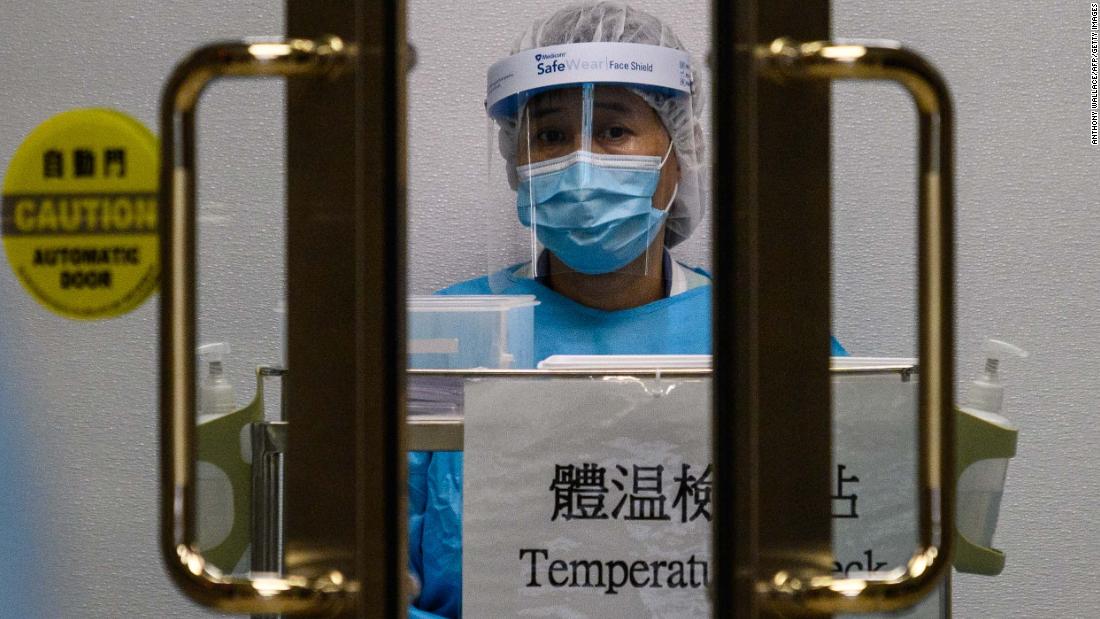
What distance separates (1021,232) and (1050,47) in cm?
15

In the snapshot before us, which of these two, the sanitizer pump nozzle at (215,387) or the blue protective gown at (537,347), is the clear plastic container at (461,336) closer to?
the blue protective gown at (537,347)

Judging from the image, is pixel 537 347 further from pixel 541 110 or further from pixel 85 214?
Result: pixel 85 214

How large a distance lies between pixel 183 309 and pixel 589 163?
764 mm

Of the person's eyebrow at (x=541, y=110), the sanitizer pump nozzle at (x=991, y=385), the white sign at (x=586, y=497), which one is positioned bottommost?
the white sign at (x=586, y=497)

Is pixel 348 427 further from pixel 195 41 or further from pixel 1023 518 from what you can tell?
pixel 1023 518

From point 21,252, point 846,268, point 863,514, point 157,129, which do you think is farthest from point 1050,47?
point 21,252

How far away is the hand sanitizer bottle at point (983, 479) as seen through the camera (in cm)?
84

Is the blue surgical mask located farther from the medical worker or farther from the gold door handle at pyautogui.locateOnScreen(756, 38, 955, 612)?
the gold door handle at pyautogui.locateOnScreen(756, 38, 955, 612)

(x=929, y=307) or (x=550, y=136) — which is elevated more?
(x=550, y=136)

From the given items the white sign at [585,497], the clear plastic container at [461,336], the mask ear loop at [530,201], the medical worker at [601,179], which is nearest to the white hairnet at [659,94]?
the medical worker at [601,179]

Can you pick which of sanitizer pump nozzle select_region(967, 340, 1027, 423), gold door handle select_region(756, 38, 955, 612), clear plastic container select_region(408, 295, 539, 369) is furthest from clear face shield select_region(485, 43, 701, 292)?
gold door handle select_region(756, 38, 955, 612)

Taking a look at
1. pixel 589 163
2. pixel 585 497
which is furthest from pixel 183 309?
pixel 589 163

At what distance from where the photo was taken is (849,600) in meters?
0.70

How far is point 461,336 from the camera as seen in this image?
3.81ft
